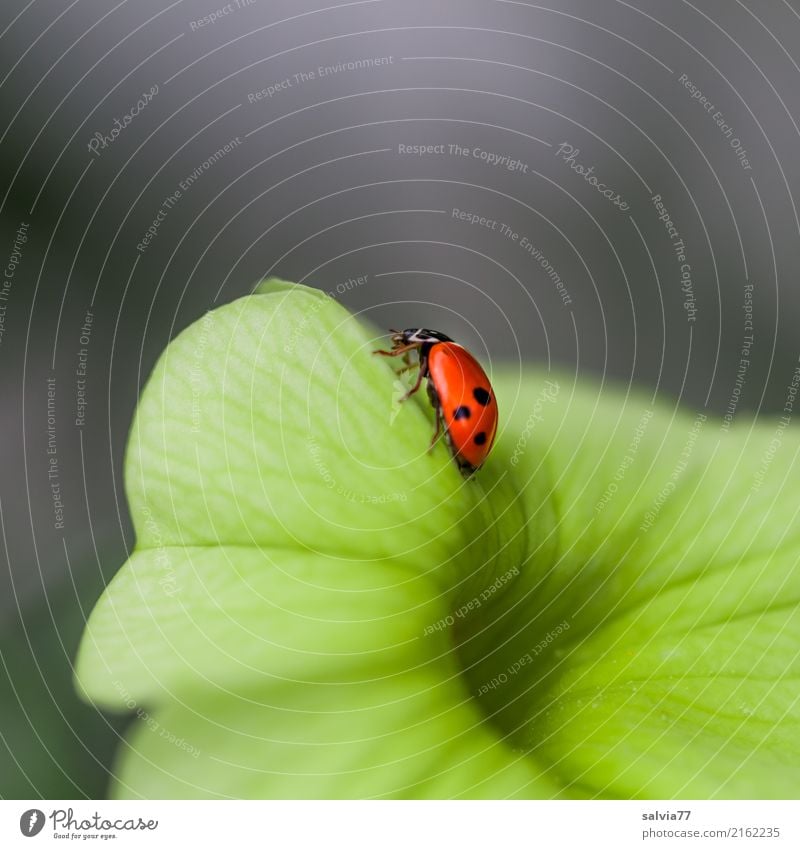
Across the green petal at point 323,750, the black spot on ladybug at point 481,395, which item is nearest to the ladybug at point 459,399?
the black spot on ladybug at point 481,395

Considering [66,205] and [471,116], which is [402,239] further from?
[66,205]

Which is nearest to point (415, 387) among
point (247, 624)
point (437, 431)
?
Answer: point (437, 431)

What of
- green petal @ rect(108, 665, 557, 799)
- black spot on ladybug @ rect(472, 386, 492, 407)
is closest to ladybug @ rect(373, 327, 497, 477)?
black spot on ladybug @ rect(472, 386, 492, 407)

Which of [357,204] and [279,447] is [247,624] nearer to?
[279,447]

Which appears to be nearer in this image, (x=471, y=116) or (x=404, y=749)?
(x=404, y=749)

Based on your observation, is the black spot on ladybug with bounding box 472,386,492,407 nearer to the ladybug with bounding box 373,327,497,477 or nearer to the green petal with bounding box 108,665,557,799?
the ladybug with bounding box 373,327,497,477

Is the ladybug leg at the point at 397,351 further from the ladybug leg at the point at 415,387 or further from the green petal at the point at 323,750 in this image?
the green petal at the point at 323,750
